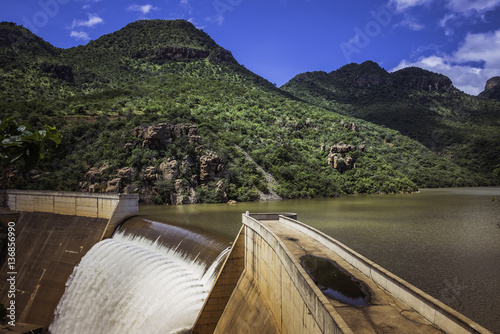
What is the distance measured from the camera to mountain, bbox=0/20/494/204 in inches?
1635

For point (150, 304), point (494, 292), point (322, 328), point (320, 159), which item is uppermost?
point (320, 159)

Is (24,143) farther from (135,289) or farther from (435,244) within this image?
(435,244)

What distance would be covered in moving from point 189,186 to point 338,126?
44.6 metres

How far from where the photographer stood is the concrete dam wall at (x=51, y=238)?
18547 millimetres

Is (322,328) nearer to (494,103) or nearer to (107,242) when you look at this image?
(107,242)

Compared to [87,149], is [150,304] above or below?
below

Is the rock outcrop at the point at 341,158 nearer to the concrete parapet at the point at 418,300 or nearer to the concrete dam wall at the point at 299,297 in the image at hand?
the concrete dam wall at the point at 299,297

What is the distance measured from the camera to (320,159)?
6272 cm

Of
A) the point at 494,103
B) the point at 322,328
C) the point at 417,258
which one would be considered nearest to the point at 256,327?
the point at 322,328

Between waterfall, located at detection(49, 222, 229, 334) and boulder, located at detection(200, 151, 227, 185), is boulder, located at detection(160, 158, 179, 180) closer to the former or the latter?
boulder, located at detection(200, 151, 227, 185)

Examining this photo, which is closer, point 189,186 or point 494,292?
point 494,292

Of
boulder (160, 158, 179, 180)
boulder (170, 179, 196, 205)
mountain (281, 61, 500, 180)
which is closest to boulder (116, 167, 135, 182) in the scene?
boulder (160, 158, 179, 180)

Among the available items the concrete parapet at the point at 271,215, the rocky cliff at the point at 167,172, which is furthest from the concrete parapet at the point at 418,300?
the rocky cliff at the point at 167,172

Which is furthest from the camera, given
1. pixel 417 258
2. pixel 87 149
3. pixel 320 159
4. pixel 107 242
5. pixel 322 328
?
pixel 320 159
